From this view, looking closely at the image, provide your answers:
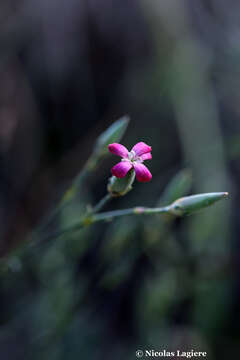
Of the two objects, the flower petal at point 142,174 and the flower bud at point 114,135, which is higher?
the flower bud at point 114,135

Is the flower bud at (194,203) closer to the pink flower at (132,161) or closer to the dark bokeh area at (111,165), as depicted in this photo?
the pink flower at (132,161)

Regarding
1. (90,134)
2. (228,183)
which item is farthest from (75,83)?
(228,183)

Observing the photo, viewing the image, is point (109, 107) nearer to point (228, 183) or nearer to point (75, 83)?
point (75, 83)

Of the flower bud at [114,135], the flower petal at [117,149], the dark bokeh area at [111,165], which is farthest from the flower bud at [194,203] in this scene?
the dark bokeh area at [111,165]

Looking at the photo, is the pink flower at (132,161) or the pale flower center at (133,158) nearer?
the pink flower at (132,161)

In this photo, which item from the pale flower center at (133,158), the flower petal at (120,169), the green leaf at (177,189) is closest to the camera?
the flower petal at (120,169)

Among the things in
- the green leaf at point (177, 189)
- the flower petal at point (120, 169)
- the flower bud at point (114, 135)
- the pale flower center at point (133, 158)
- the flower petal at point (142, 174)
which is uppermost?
the flower bud at point (114, 135)

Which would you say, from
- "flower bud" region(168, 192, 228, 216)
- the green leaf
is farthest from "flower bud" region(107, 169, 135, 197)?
the green leaf
